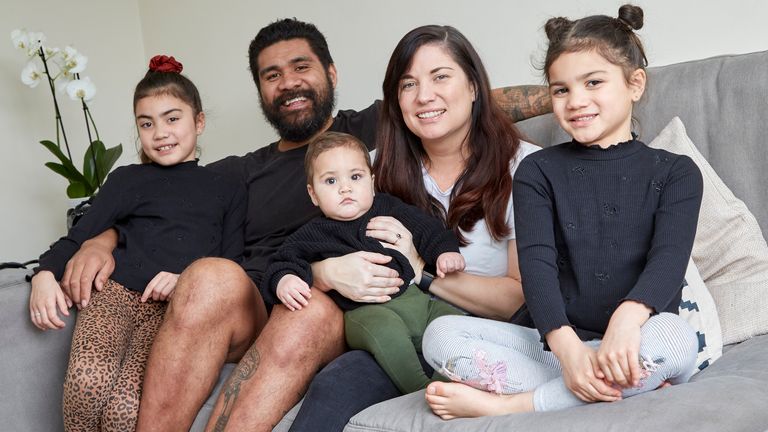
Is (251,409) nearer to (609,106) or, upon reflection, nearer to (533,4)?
(609,106)

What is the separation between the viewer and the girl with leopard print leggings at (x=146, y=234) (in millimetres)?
1938

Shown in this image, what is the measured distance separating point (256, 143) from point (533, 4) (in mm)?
1470

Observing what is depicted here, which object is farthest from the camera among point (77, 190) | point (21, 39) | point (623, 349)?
point (77, 190)

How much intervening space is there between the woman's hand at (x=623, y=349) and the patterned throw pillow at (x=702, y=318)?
277 mm

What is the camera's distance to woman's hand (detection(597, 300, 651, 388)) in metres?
1.33

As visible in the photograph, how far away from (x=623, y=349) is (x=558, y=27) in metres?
0.66

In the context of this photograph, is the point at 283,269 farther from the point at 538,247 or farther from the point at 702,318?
the point at 702,318

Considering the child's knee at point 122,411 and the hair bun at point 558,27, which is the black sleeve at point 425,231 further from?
the child's knee at point 122,411

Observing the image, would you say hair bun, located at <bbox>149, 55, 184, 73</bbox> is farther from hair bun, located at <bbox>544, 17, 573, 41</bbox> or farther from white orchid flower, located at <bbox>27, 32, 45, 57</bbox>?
hair bun, located at <bbox>544, 17, 573, 41</bbox>

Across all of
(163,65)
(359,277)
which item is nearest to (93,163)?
(163,65)

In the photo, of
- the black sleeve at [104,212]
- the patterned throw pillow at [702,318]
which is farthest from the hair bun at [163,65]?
the patterned throw pillow at [702,318]

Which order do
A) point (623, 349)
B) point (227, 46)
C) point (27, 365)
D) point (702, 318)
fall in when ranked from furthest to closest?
point (227, 46), point (27, 365), point (702, 318), point (623, 349)

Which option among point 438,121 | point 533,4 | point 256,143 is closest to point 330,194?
point 438,121

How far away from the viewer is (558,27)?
163 centimetres
